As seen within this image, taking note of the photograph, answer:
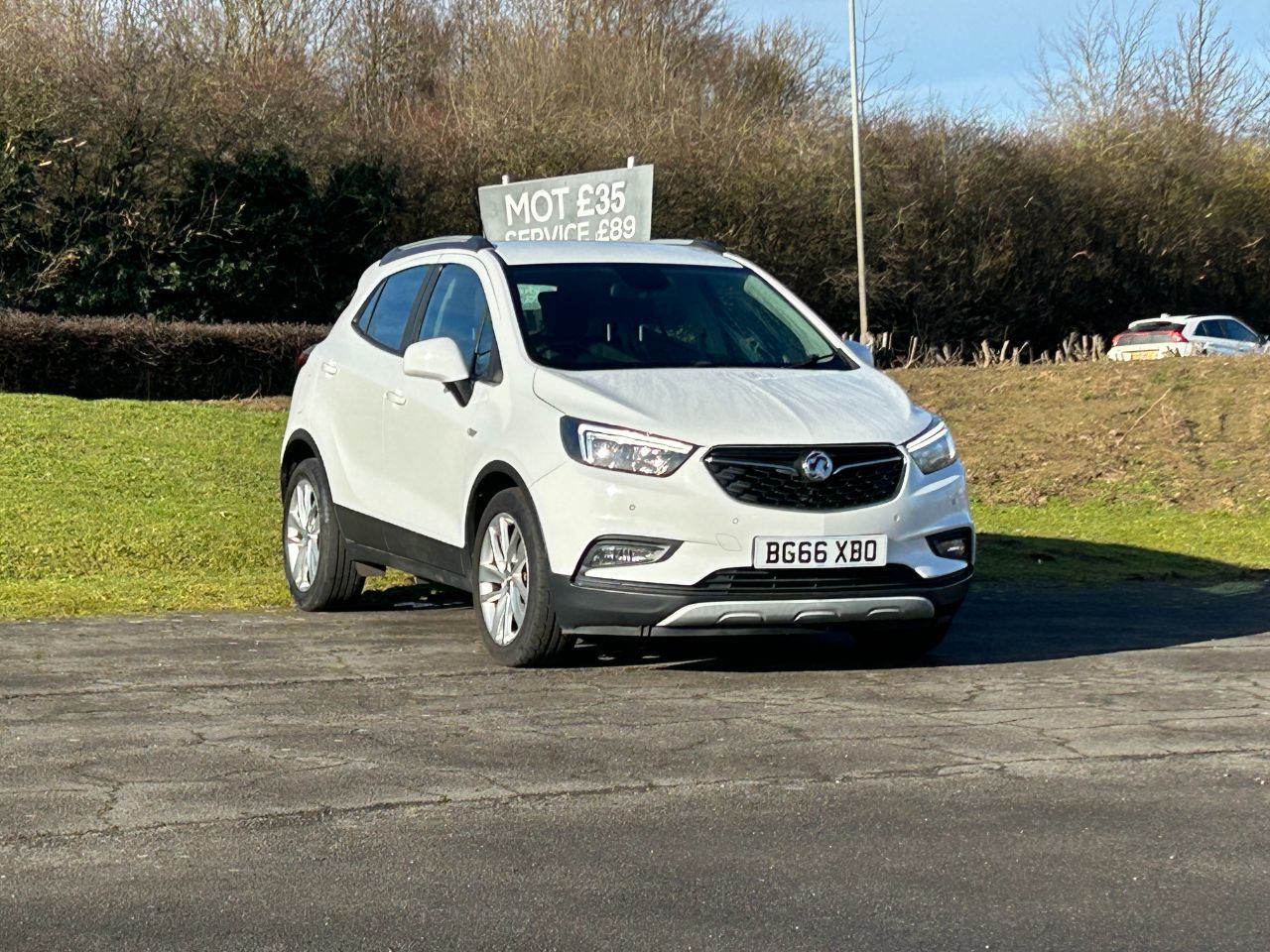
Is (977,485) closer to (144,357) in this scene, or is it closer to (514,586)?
(514,586)

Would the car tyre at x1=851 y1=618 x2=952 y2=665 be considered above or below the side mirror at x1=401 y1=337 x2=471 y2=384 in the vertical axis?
below

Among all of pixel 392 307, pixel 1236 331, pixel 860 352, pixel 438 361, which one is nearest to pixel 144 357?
pixel 392 307

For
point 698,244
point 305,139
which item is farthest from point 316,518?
point 305,139

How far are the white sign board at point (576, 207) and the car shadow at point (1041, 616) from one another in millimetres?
3962

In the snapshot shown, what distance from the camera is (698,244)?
31.6 ft

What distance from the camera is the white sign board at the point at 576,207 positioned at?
1470 cm

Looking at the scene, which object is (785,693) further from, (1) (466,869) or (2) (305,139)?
(2) (305,139)

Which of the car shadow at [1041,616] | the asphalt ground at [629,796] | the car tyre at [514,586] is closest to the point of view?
the asphalt ground at [629,796]

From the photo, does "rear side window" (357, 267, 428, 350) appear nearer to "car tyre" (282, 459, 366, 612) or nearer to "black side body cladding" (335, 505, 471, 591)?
"car tyre" (282, 459, 366, 612)

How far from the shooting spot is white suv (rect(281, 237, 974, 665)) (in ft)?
24.1

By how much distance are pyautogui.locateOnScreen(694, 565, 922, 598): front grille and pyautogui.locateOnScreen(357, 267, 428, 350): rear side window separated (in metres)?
2.55

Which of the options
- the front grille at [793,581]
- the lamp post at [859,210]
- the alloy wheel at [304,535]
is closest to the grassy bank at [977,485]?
the alloy wheel at [304,535]

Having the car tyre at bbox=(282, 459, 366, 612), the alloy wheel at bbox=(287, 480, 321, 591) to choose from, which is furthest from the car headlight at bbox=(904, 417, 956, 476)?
the alloy wheel at bbox=(287, 480, 321, 591)

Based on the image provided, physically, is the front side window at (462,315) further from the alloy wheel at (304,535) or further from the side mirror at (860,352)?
the side mirror at (860,352)
